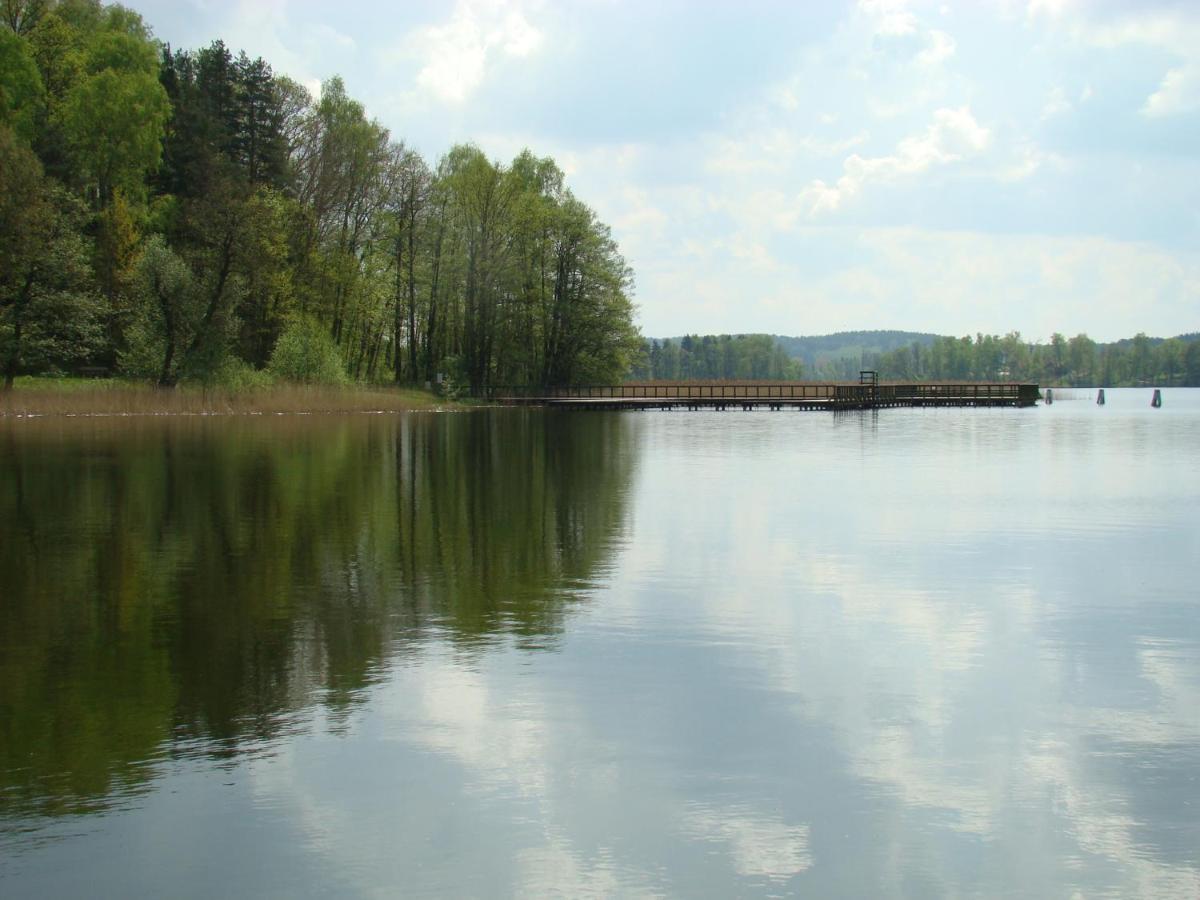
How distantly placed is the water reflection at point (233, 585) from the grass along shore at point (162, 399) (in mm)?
24593

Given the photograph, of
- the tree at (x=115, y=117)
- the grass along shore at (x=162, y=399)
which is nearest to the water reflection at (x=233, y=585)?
the grass along shore at (x=162, y=399)

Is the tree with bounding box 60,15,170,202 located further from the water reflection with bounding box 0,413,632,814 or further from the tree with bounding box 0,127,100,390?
the water reflection with bounding box 0,413,632,814

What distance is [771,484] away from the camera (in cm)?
3183

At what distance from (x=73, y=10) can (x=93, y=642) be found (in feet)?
289

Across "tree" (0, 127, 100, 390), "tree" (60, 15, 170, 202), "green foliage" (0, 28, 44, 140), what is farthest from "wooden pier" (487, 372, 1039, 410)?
"tree" (0, 127, 100, 390)

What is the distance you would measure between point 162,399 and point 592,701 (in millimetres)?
58308

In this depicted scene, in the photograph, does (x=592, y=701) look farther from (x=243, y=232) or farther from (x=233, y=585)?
(x=243, y=232)

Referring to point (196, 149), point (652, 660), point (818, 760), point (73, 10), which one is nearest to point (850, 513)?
point (652, 660)

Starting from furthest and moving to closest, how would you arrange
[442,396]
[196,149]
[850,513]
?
[442,396]
[196,149]
[850,513]

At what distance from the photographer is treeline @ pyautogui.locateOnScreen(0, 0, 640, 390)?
214 ft

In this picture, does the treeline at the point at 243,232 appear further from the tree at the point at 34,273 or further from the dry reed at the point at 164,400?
the dry reed at the point at 164,400

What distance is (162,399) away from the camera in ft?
209

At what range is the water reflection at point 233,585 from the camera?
983 cm

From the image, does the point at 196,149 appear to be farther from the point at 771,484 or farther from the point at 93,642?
the point at 93,642
